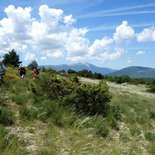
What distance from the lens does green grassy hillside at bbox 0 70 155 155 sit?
907cm

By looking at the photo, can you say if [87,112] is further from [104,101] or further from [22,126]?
[22,126]

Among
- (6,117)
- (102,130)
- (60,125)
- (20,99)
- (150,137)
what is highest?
(20,99)

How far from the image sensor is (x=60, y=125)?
501 inches

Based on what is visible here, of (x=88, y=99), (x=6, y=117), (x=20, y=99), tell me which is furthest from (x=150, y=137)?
(x=6, y=117)

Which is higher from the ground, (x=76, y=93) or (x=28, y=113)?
(x=76, y=93)

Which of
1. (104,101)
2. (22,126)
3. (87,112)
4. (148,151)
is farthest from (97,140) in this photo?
(104,101)

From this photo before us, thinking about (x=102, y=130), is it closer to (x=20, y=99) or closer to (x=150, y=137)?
(x=150, y=137)

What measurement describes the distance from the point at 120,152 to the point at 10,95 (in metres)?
8.39

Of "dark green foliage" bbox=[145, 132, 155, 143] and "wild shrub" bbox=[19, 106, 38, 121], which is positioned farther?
"dark green foliage" bbox=[145, 132, 155, 143]

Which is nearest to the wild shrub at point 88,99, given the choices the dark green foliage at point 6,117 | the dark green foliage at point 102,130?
the dark green foliage at point 102,130

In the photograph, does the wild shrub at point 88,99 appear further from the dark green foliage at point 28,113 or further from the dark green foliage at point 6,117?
the dark green foliage at point 6,117

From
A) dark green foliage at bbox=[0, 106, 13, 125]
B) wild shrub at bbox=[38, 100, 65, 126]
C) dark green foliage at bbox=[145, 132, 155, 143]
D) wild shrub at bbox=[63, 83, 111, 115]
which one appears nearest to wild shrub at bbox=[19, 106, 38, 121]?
wild shrub at bbox=[38, 100, 65, 126]

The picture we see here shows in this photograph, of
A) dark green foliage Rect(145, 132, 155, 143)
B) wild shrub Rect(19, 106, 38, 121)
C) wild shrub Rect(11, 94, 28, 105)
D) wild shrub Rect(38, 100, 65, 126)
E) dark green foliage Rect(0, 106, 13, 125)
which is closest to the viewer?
dark green foliage Rect(0, 106, 13, 125)

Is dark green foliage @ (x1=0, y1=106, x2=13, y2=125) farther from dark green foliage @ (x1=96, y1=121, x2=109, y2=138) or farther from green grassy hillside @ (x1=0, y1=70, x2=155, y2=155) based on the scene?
dark green foliage @ (x1=96, y1=121, x2=109, y2=138)
